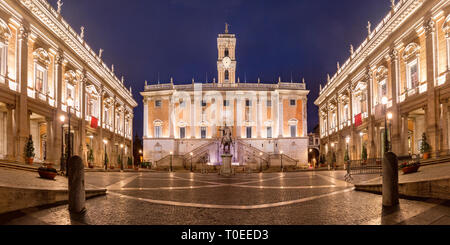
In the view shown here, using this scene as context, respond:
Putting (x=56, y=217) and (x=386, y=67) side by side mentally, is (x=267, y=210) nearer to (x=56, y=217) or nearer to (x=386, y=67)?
(x=56, y=217)

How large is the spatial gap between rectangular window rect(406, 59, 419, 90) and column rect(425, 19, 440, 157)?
9.77ft

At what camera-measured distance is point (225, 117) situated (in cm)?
5938

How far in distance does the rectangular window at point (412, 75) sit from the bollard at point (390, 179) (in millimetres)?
22710

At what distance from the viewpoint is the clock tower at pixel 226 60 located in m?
65.9

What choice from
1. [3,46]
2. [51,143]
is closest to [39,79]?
[3,46]

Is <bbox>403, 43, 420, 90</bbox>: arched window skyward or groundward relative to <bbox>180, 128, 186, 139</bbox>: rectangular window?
skyward

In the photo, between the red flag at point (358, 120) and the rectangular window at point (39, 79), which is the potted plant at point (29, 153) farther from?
the red flag at point (358, 120)

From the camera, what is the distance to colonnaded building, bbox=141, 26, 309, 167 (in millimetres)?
58062

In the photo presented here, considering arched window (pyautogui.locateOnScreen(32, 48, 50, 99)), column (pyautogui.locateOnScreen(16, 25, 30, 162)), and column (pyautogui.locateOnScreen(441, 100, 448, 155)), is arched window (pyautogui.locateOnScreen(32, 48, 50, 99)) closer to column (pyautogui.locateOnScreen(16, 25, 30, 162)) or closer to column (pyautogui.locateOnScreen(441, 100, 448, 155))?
column (pyautogui.locateOnScreen(16, 25, 30, 162))

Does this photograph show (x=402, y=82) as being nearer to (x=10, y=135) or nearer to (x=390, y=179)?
(x=390, y=179)

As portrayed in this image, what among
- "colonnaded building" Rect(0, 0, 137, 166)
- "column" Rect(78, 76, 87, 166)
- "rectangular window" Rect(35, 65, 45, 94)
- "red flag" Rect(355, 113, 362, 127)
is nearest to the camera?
"colonnaded building" Rect(0, 0, 137, 166)

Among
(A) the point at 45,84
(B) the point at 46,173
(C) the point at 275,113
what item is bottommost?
(B) the point at 46,173

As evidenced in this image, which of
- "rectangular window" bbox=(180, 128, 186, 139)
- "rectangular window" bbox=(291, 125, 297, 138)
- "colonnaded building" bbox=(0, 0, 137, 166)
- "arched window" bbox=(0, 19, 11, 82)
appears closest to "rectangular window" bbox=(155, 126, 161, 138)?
"rectangular window" bbox=(180, 128, 186, 139)

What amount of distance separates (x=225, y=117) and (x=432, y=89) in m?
38.8
